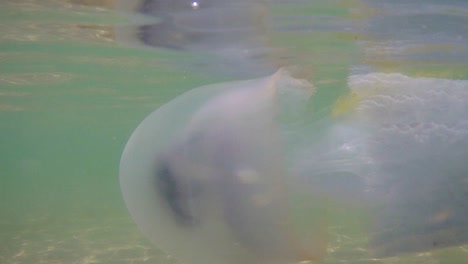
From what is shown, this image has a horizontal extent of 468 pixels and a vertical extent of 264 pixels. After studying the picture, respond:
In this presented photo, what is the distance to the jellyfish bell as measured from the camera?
3660 millimetres

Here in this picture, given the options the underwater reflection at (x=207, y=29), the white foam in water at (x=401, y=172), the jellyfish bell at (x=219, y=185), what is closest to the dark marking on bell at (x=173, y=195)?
the jellyfish bell at (x=219, y=185)

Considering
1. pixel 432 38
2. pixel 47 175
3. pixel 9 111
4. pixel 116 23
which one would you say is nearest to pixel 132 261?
pixel 116 23

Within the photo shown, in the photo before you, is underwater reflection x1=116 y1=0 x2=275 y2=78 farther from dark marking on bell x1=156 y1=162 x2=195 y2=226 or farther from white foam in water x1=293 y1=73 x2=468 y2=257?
dark marking on bell x1=156 y1=162 x2=195 y2=226

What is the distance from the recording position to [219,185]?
3660mm

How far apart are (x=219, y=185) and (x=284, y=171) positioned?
1.82ft

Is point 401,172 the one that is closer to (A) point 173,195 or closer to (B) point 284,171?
(B) point 284,171

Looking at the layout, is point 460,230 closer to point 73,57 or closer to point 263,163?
point 263,163

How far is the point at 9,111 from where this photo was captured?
2627cm

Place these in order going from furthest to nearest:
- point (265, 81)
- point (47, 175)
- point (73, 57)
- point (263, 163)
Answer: point (47, 175)
point (73, 57)
point (265, 81)
point (263, 163)

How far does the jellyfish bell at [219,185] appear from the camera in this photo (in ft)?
12.0

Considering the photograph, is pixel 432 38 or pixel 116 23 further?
pixel 432 38

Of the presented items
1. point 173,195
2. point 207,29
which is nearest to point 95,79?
point 207,29

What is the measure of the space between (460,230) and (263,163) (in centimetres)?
222

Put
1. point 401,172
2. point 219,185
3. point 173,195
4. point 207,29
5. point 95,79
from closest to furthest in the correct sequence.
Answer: point 219,185, point 173,195, point 401,172, point 207,29, point 95,79
